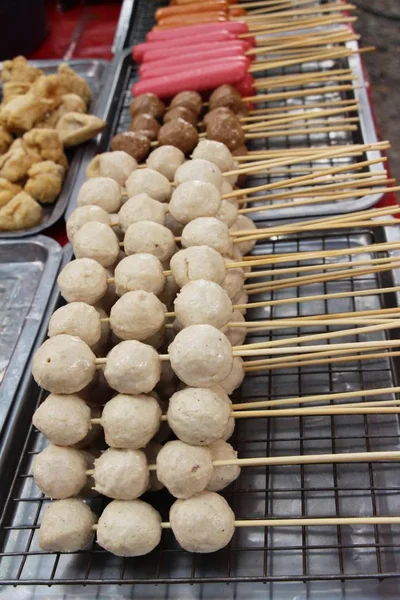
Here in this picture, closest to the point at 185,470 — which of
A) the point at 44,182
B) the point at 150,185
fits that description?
the point at 150,185

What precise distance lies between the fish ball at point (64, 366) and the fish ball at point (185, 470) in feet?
1.20

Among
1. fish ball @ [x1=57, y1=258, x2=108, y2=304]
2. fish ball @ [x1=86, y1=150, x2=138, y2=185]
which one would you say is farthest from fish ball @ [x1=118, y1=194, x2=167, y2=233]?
fish ball @ [x1=86, y1=150, x2=138, y2=185]

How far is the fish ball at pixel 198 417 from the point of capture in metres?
1.76

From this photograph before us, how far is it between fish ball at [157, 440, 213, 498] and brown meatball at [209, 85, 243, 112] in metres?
2.16

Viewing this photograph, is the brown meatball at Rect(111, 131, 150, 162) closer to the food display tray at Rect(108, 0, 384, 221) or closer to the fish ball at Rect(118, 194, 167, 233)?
the food display tray at Rect(108, 0, 384, 221)

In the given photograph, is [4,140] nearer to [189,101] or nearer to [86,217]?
[189,101]

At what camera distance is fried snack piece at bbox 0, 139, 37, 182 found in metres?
3.22

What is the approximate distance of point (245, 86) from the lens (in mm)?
3455

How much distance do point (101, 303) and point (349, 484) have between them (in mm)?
1124

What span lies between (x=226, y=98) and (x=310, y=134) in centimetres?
54

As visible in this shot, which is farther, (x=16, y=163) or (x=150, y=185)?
(x=16, y=163)

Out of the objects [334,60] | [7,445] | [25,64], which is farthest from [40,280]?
[334,60]

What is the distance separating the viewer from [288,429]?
7.05 ft

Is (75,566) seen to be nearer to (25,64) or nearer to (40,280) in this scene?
(40,280)
